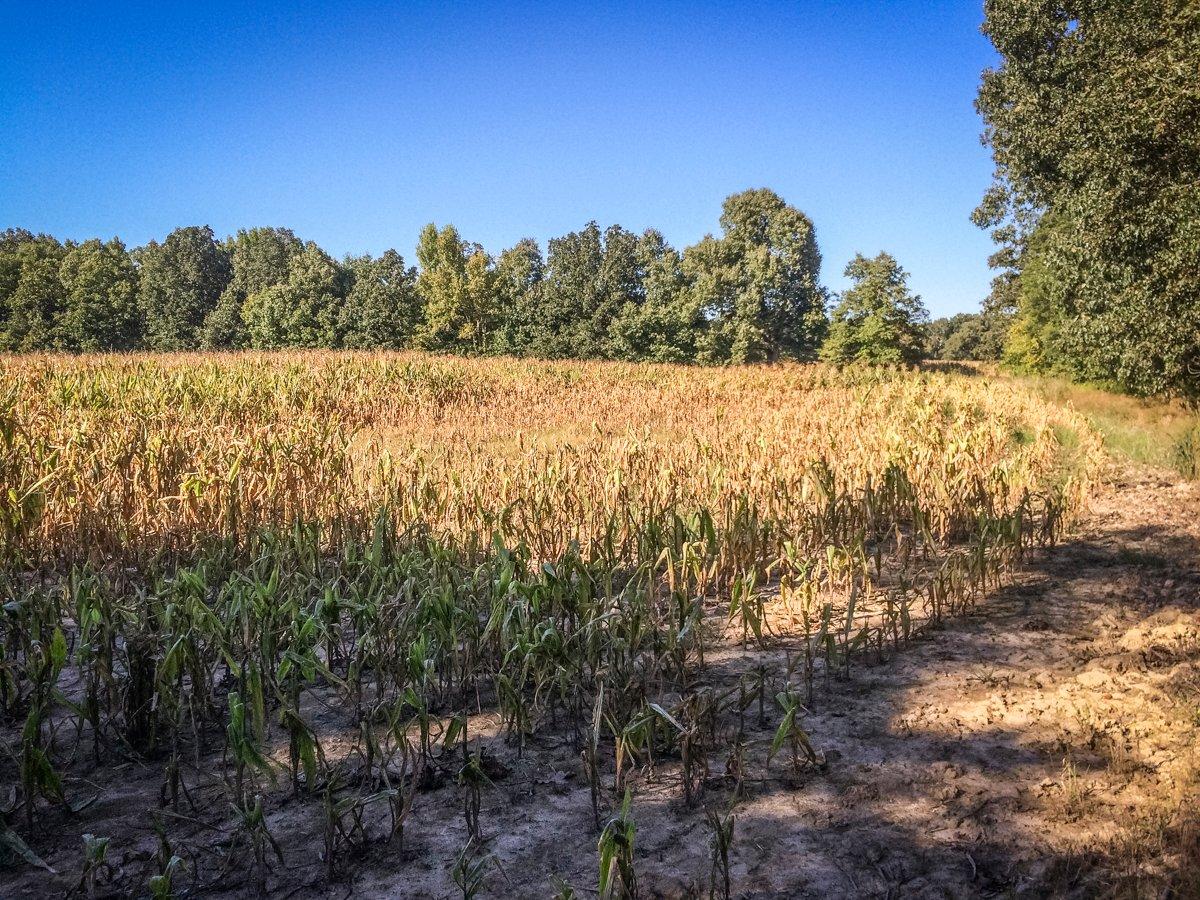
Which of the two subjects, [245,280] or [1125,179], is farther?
[245,280]

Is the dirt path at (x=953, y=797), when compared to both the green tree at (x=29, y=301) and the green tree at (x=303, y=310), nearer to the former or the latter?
the green tree at (x=303, y=310)

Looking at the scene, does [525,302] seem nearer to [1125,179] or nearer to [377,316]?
[377,316]

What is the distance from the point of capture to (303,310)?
54.6 meters

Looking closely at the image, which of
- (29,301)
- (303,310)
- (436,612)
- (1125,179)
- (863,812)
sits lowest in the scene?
(863,812)

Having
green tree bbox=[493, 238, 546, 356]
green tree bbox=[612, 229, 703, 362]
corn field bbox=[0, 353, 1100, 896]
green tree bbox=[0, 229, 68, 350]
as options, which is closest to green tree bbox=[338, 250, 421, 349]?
green tree bbox=[493, 238, 546, 356]

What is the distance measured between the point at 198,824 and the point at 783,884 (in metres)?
1.96

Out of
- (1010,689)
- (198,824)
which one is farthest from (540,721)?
(1010,689)

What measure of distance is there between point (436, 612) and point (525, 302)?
50.6 meters

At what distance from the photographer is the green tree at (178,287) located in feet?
213

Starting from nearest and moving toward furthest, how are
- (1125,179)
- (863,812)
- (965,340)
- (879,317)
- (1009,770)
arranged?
1. (863,812)
2. (1009,770)
3. (1125,179)
4. (879,317)
5. (965,340)

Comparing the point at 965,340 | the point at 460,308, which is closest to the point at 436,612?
the point at 460,308

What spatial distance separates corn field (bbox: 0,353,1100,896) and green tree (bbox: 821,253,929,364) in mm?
32508

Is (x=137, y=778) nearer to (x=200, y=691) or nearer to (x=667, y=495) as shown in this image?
(x=200, y=691)

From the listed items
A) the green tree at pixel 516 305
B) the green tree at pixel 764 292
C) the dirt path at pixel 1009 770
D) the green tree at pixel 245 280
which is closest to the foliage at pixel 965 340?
the green tree at pixel 764 292
